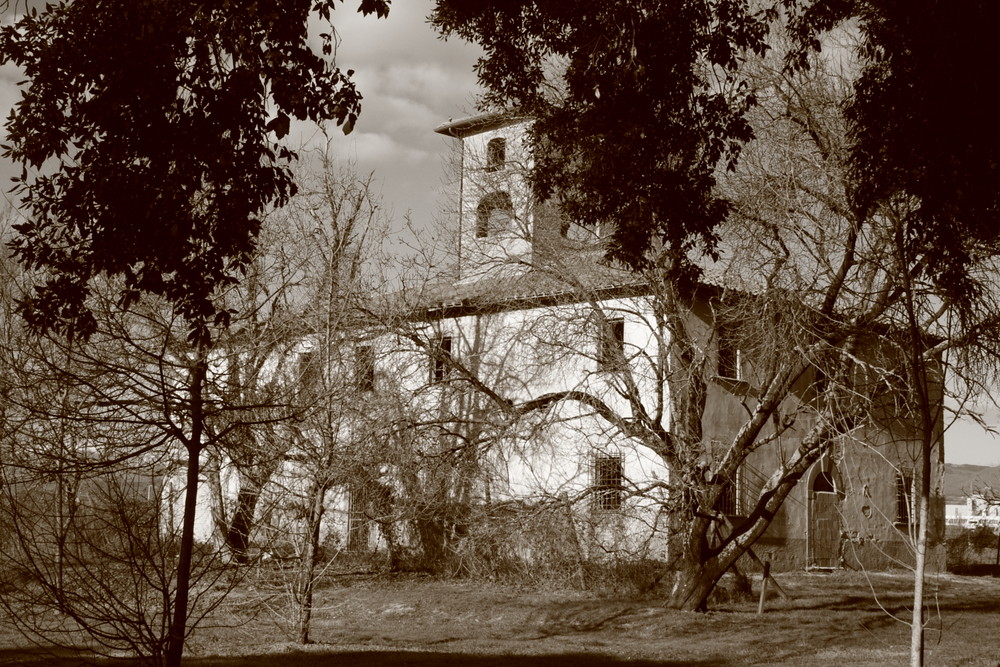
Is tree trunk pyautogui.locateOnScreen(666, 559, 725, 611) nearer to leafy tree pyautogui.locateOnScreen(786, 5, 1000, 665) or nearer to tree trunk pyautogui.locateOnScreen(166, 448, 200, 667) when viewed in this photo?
leafy tree pyautogui.locateOnScreen(786, 5, 1000, 665)

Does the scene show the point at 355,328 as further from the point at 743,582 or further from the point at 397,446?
the point at 743,582

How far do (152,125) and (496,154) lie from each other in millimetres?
14993

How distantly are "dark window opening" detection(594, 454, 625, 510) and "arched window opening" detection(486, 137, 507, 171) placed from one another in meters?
6.58

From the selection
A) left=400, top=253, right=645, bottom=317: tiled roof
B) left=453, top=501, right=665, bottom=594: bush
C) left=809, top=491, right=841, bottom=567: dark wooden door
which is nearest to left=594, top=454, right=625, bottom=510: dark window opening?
left=453, top=501, right=665, bottom=594: bush

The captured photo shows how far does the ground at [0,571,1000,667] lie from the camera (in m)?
14.8

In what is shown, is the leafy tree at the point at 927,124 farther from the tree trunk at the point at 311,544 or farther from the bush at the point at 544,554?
the bush at the point at 544,554

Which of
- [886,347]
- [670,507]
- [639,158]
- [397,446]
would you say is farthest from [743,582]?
[639,158]

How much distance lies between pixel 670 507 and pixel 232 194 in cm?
1288

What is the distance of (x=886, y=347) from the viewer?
17156 mm

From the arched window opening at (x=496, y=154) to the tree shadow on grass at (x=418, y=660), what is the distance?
33.3 ft

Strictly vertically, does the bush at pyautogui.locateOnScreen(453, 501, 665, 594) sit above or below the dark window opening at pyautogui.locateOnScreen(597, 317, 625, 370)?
below

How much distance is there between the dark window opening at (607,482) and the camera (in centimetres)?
1916

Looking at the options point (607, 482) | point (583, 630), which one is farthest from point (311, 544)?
point (607, 482)

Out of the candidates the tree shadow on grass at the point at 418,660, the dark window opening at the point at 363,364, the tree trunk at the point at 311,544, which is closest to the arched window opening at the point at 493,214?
the dark window opening at the point at 363,364
